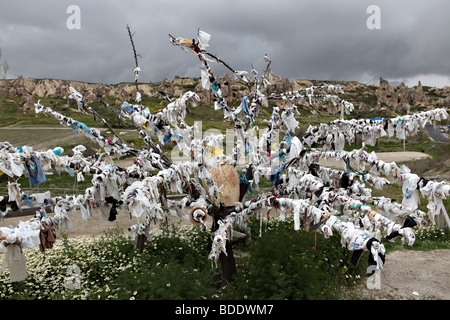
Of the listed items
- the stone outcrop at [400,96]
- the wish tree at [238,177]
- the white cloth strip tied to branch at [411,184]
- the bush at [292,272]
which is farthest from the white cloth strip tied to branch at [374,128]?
the stone outcrop at [400,96]

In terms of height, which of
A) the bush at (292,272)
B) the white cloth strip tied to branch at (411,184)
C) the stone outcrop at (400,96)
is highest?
the stone outcrop at (400,96)

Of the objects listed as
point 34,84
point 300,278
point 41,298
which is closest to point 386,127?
point 300,278

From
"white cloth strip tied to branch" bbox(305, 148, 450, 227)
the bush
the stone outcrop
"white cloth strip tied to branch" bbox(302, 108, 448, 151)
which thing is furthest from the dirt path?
the stone outcrop

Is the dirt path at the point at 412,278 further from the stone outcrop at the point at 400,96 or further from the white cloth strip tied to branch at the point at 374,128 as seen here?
the stone outcrop at the point at 400,96

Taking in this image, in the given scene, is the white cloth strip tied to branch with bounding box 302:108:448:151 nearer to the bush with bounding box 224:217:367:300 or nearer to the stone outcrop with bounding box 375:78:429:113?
the bush with bounding box 224:217:367:300

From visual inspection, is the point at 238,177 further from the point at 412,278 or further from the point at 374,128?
the point at 412,278

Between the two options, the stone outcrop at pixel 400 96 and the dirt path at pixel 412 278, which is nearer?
the dirt path at pixel 412 278

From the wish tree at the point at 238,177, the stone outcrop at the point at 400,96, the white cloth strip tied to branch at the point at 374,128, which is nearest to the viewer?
the wish tree at the point at 238,177

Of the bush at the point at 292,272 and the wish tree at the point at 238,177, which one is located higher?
the wish tree at the point at 238,177

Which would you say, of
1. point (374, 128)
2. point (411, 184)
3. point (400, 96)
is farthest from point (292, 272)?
point (400, 96)

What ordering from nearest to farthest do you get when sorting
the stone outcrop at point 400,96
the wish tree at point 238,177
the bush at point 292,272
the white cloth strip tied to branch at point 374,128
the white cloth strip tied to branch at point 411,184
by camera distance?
the wish tree at point 238,177 → the white cloth strip tied to branch at point 411,184 → the white cloth strip tied to branch at point 374,128 → the bush at point 292,272 → the stone outcrop at point 400,96

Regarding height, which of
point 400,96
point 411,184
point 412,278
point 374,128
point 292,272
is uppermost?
point 400,96
